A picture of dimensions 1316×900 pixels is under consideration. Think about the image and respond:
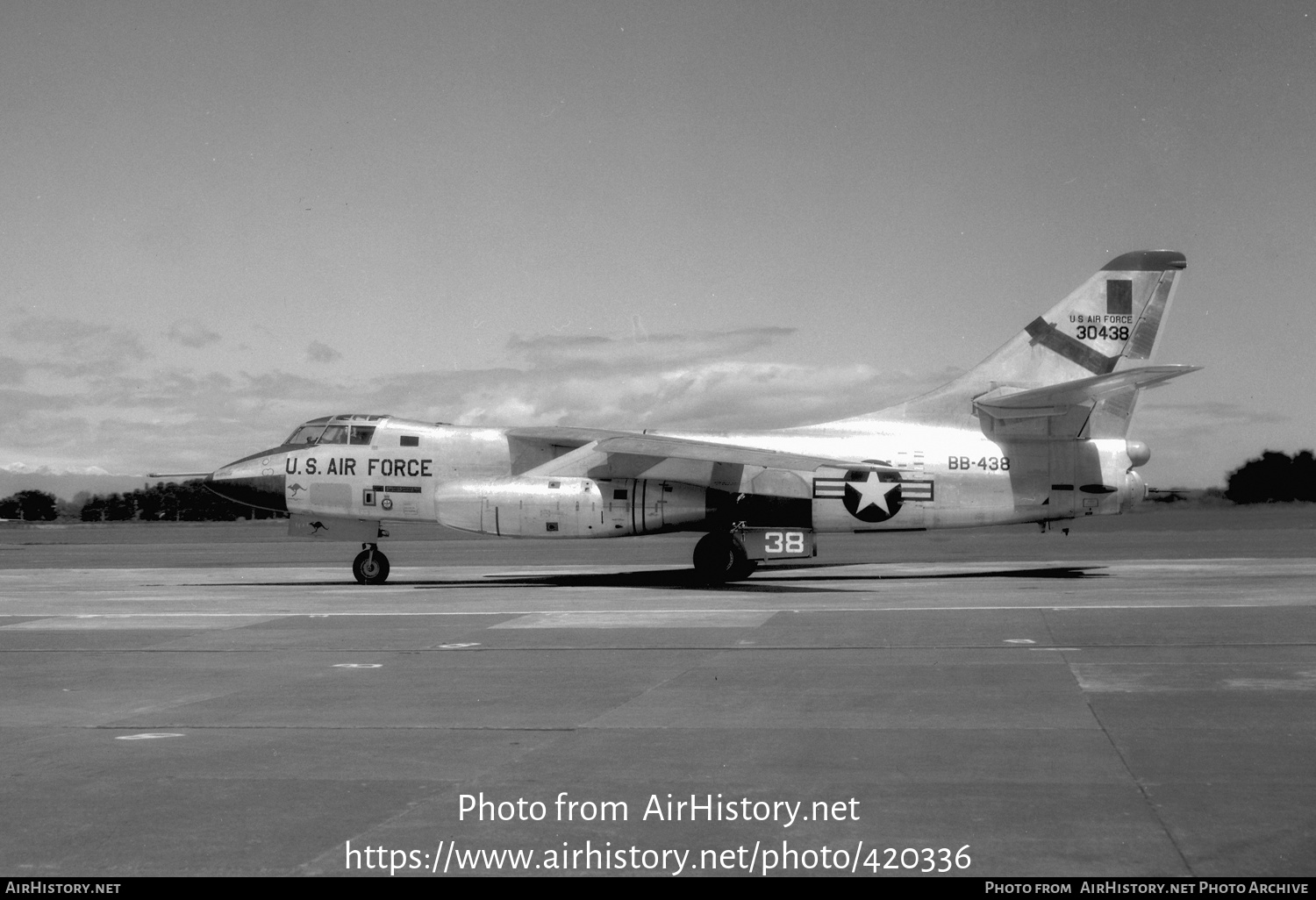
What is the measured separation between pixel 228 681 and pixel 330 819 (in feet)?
18.0

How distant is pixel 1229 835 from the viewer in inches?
209

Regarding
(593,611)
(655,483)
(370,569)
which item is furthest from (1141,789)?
(370,569)

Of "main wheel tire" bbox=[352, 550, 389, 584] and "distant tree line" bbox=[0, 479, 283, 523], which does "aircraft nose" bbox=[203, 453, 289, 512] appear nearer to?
"main wheel tire" bbox=[352, 550, 389, 584]

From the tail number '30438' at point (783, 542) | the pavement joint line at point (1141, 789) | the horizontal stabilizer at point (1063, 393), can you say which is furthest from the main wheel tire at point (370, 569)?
the pavement joint line at point (1141, 789)

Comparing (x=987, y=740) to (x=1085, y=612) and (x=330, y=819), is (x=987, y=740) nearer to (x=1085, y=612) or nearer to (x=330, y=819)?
(x=330, y=819)

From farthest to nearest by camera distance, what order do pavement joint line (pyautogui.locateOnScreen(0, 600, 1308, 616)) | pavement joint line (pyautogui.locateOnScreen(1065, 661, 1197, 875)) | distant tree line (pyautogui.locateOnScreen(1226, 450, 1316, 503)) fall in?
distant tree line (pyautogui.locateOnScreen(1226, 450, 1316, 503))
pavement joint line (pyautogui.locateOnScreen(0, 600, 1308, 616))
pavement joint line (pyautogui.locateOnScreen(1065, 661, 1197, 875))

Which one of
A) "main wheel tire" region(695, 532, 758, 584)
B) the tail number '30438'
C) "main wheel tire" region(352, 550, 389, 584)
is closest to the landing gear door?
the tail number '30438'

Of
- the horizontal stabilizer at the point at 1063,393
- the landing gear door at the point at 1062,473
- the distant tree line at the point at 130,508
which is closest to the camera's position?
the horizontal stabilizer at the point at 1063,393

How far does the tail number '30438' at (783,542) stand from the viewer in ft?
72.4

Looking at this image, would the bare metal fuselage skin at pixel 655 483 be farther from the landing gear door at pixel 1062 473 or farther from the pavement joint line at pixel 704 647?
the pavement joint line at pixel 704 647

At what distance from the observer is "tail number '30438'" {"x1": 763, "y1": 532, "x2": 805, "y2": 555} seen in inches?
869

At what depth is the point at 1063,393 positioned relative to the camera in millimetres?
22328

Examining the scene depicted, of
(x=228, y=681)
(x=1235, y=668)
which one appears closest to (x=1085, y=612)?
(x=1235, y=668)

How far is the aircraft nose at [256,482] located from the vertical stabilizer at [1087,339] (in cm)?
1226
